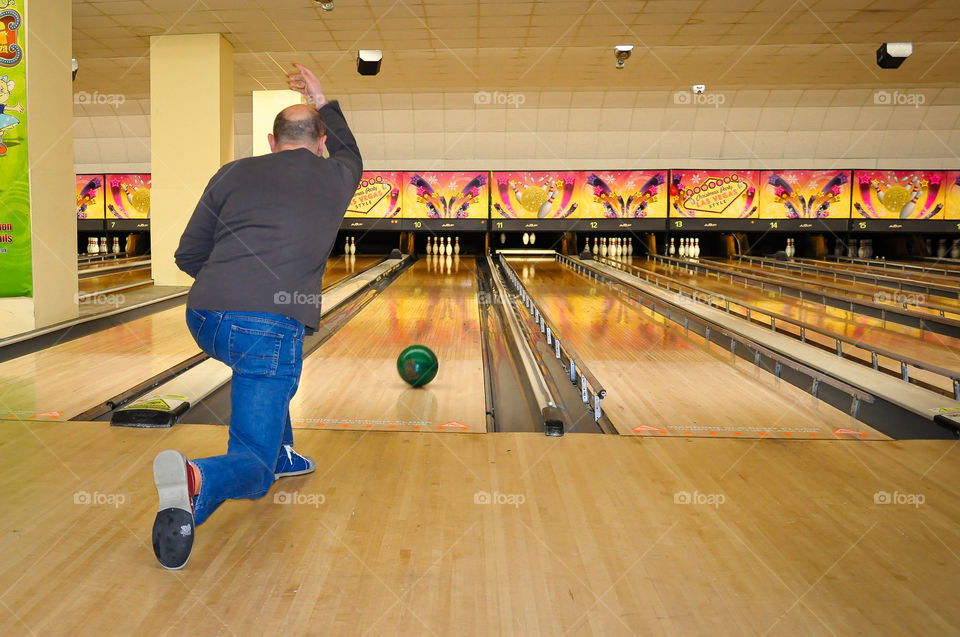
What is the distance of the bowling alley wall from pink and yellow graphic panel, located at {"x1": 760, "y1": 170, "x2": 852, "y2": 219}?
0.23 m

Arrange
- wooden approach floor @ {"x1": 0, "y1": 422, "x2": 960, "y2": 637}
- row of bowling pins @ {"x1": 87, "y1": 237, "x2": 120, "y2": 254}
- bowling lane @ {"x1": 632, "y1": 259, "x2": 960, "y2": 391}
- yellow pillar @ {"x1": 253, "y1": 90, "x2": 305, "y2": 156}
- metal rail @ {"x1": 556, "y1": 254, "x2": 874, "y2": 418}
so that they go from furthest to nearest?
1. row of bowling pins @ {"x1": 87, "y1": 237, "x2": 120, "y2": 254}
2. yellow pillar @ {"x1": 253, "y1": 90, "x2": 305, "y2": 156}
3. bowling lane @ {"x1": 632, "y1": 259, "x2": 960, "y2": 391}
4. metal rail @ {"x1": 556, "y1": 254, "x2": 874, "y2": 418}
5. wooden approach floor @ {"x1": 0, "y1": 422, "x2": 960, "y2": 637}

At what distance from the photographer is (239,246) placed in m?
1.94

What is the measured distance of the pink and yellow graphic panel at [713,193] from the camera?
38.8 ft

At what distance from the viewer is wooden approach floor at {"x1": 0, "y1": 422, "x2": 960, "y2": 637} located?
1.54 m

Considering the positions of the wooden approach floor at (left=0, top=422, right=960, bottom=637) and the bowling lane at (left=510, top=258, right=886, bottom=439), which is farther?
the bowling lane at (left=510, top=258, right=886, bottom=439)

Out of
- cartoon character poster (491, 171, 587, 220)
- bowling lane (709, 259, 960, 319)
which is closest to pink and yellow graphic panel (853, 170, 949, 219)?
bowling lane (709, 259, 960, 319)

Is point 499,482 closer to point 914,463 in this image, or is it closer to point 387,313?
point 914,463

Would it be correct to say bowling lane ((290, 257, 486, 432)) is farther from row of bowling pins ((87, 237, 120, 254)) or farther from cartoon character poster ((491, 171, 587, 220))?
row of bowling pins ((87, 237, 120, 254))

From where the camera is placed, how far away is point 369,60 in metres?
8.20

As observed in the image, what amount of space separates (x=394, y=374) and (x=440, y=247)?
846cm

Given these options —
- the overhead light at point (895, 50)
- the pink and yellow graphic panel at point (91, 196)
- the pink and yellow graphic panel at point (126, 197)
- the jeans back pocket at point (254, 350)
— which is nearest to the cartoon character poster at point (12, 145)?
the jeans back pocket at point (254, 350)

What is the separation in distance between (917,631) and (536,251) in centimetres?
1070

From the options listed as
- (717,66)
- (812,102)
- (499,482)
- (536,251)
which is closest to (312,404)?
(499,482)

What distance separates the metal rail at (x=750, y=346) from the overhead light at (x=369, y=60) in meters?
3.51
